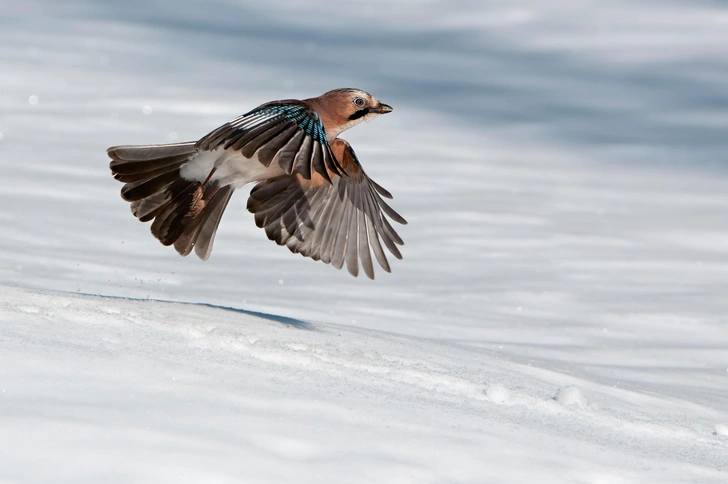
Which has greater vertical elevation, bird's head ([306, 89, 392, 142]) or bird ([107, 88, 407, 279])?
bird's head ([306, 89, 392, 142])

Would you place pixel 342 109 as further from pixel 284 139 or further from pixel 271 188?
pixel 284 139

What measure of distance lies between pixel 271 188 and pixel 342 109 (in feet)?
1.59

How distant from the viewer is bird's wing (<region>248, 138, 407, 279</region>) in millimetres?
5086

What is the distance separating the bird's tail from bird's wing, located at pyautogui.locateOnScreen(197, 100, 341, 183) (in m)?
0.46

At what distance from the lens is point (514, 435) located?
3.03 meters

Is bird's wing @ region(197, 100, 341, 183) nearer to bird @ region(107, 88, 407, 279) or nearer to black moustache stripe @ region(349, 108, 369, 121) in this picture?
bird @ region(107, 88, 407, 279)

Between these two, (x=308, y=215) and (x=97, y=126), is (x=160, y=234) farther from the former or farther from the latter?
(x=97, y=126)

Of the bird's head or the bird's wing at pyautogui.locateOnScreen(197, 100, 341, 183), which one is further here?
the bird's head

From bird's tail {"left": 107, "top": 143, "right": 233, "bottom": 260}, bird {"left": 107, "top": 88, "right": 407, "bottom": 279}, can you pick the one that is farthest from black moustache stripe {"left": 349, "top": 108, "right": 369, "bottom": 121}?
bird's tail {"left": 107, "top": 143, "right": 233, "bottom": 260}

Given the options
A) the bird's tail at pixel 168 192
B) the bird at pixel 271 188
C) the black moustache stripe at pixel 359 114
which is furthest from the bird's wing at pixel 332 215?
the bird's tail at pixel 168 192

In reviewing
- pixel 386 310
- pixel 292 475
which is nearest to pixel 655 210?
pixel 386 310

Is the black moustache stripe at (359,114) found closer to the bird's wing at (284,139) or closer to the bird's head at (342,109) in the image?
the bird's head at (342,109)

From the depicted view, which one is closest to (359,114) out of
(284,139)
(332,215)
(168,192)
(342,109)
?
(342,109)

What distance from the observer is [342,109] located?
5082 mm
